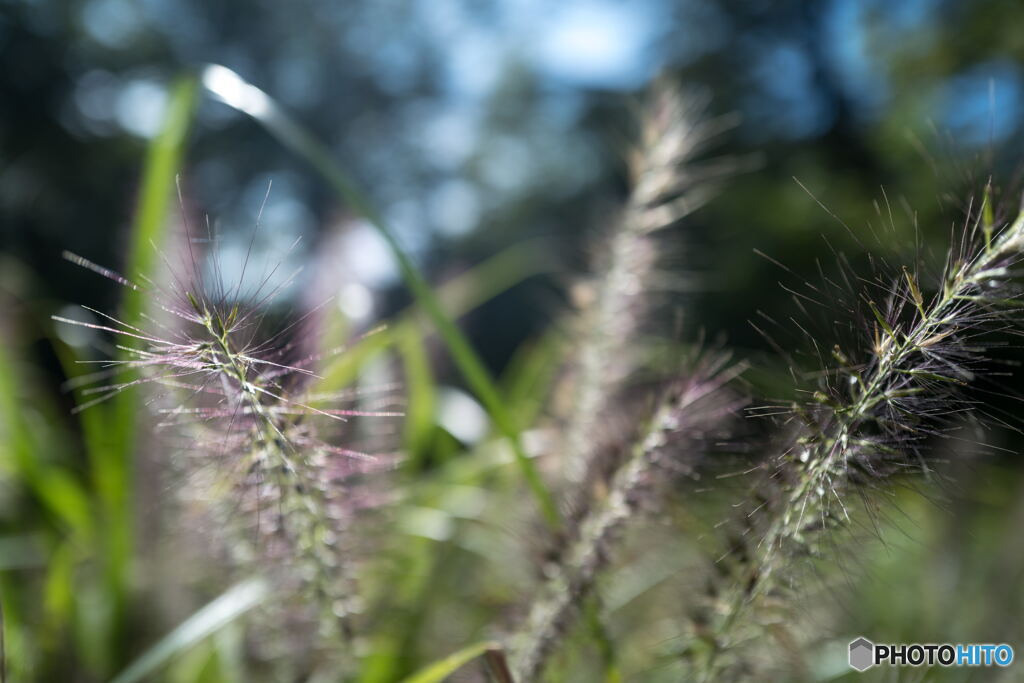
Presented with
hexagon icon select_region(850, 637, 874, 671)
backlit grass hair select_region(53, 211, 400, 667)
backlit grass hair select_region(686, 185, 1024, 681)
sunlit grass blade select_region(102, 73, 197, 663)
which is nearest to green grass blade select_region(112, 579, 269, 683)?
backlit grass hair select_region(53, 211, 400, 667)

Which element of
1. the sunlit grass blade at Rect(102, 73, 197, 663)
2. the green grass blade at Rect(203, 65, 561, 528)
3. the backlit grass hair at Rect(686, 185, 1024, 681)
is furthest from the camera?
the sunlit grass blade at Rect(102, 73, 197, 663)

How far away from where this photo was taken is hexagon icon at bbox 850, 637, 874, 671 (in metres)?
0.59

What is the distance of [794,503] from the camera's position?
1.32 feet

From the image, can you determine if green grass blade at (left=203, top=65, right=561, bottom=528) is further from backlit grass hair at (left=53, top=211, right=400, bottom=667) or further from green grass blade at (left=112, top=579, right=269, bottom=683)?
green grass blade at (left=112, top=579, right=269, bottom=683)

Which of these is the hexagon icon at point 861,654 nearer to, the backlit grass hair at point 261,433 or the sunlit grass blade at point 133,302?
the backlit grass hair at point 261,433

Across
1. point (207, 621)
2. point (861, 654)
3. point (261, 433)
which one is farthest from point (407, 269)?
point (861, 654)

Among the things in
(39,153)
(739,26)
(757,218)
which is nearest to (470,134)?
(739,26)

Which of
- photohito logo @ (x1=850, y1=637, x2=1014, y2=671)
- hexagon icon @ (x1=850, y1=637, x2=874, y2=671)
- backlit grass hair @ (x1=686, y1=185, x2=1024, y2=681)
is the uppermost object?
backlit grass hair @ (x1=686, y1=185, x2=1024, y2=681)

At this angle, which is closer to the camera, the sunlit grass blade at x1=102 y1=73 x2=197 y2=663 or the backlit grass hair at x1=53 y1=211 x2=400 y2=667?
the backlit grass hair at x1=53 y1=211 x2=400 y2=667

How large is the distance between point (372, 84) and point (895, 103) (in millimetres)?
6333

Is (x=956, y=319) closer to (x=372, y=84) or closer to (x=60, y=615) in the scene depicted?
(x=60, y=615)

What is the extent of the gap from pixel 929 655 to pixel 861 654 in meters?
0.05

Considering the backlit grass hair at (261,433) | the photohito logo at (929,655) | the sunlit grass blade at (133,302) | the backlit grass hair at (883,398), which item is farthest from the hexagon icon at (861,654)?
the sunlit grass blade at (133,302)

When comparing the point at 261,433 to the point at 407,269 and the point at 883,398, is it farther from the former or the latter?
the point at 883,398
